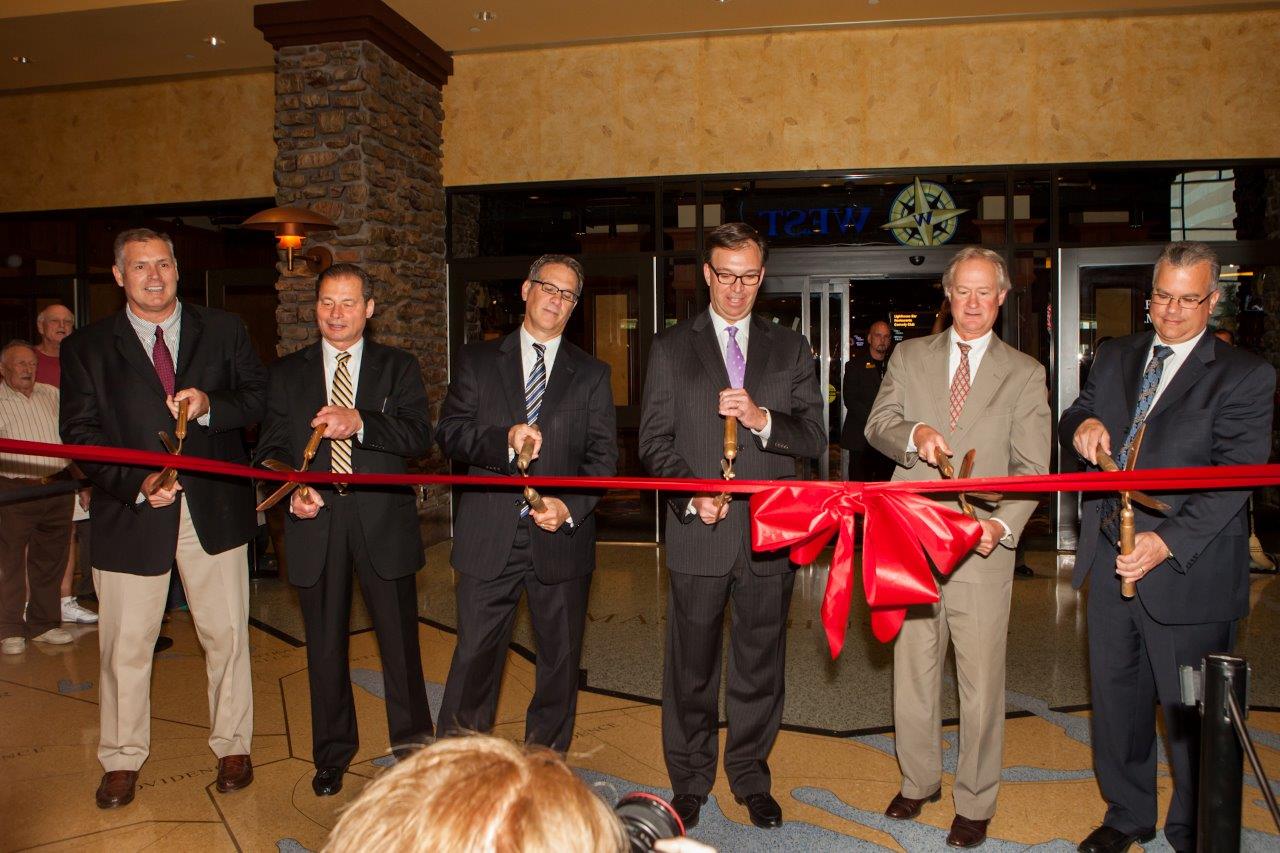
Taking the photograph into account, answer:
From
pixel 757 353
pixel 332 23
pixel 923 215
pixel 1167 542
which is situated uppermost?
pixel 332 23

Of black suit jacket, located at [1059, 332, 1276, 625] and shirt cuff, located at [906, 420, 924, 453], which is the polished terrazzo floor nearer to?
black suit jacket, located at [1059, 332, 1276, 625]

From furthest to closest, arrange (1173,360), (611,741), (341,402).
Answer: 1. (611,741)
2. (341,402)
3. (1173,360)

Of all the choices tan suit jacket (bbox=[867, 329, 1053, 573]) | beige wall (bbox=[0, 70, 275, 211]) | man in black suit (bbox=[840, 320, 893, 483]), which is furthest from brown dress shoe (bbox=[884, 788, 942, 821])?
beige wall (bbox=[0, 70, 275, 211])

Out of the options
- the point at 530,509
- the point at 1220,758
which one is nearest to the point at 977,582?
the point at 1220,758

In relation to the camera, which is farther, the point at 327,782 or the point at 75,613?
the point at 75,613

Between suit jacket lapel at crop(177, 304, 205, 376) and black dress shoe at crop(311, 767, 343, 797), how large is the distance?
141 centimetres

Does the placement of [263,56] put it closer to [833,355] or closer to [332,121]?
[332,121]

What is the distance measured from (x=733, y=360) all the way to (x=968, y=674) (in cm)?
121

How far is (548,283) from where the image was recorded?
124 inches

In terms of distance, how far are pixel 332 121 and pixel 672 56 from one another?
2828 mm

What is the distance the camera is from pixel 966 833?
294 cm

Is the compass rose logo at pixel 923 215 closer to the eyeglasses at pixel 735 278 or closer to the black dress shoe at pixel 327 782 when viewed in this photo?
the eyeglasses at pixel 735 278

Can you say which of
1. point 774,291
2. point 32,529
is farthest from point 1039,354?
point 32,529

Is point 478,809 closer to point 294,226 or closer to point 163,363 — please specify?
point 163,363
